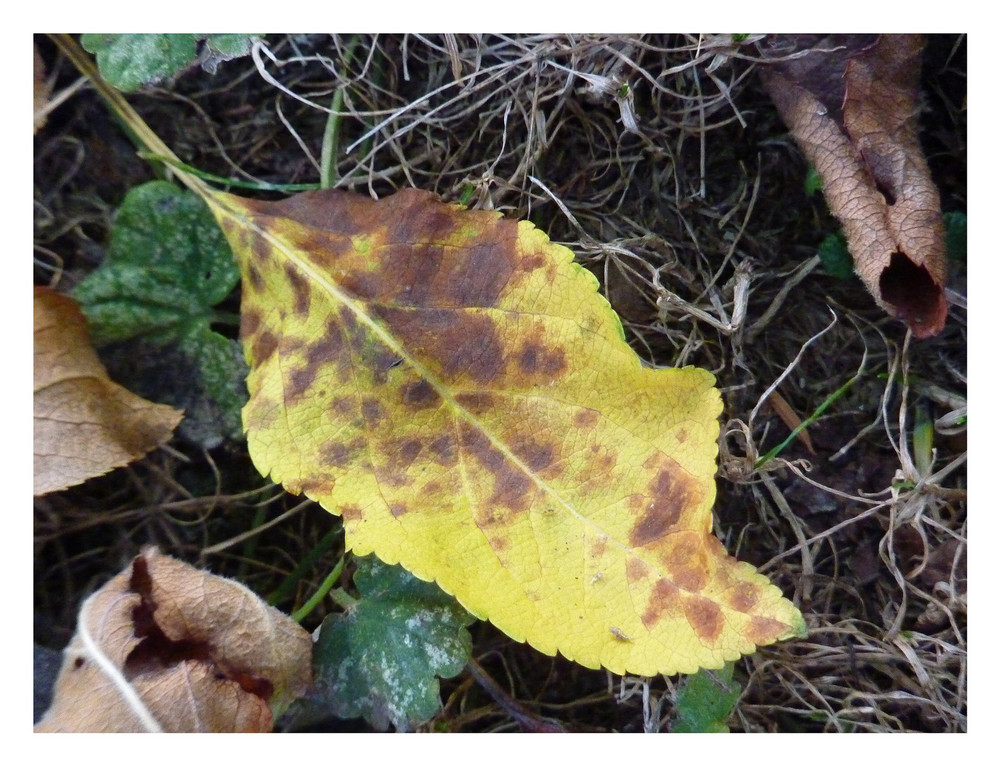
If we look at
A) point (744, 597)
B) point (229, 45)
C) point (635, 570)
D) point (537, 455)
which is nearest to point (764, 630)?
point (744, 597)

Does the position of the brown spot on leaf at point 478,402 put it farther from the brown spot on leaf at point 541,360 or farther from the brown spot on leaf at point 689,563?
the brown spot on leaf at point 689,563

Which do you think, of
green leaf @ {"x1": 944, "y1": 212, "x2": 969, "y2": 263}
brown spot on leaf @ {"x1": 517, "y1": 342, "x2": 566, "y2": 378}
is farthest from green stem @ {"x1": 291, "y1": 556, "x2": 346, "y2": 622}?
green leaf @ {"x1": 944, "y1": 212, "x2": 969, "y2": 263}

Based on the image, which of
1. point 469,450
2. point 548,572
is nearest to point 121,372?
point 469,450

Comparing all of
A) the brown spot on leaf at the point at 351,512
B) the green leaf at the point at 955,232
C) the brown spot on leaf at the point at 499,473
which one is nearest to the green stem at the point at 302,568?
the brown spot on leaf at the point at 351,512

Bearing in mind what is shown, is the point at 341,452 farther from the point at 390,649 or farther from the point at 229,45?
the point at 229,45

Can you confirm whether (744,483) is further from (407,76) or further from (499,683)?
(407,76)

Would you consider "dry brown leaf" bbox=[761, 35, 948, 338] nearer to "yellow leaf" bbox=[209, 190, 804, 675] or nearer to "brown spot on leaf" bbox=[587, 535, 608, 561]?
"yellow leaf" bbox=[209, 190, 804, 675]

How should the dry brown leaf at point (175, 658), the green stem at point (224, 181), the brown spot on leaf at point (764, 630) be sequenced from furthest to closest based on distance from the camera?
the green stem at point (224, 181)
the dry brown leaf at point (175, 658)
the brown spot on leaf at point (764, 630)
